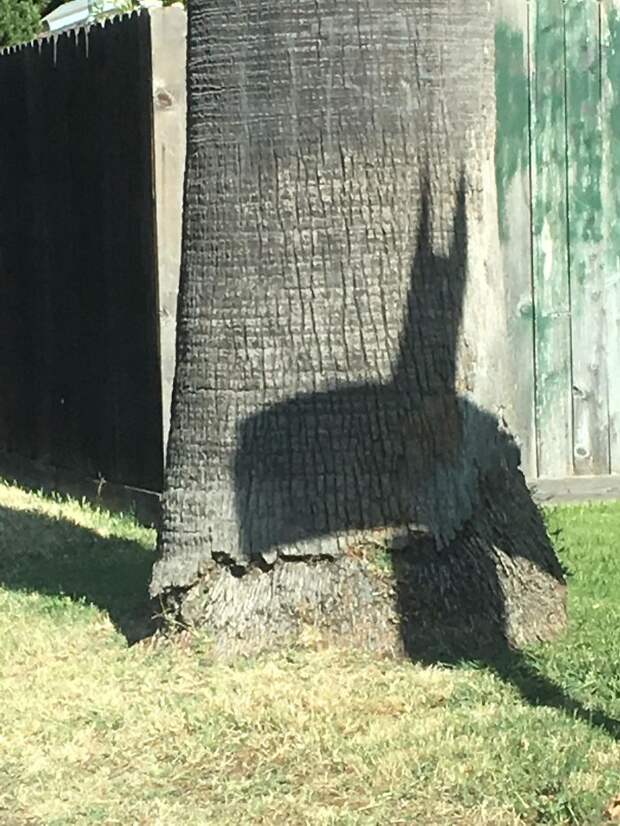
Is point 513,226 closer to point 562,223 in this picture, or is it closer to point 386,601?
point 562,223

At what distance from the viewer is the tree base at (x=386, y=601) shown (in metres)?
6.05

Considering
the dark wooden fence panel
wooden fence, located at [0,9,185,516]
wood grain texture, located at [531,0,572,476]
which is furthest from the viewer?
wood grain texture, located at [531,0,572,476]

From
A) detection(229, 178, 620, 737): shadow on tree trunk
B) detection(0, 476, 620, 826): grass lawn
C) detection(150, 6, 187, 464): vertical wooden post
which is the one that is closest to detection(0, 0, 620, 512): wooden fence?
detection(150, 6, 187, 464): vertical wooden post

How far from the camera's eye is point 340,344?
613cm

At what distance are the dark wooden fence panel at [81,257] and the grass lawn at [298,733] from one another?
264 cm

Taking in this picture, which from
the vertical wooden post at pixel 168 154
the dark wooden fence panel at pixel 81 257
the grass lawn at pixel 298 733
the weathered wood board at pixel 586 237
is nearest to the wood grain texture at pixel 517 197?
the weathered wood board at pixel 586 237

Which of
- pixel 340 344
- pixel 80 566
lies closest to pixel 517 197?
pixel 80 566

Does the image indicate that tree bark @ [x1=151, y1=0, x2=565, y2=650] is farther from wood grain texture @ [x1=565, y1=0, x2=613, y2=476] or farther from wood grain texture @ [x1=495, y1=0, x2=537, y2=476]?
wood grain texture @ [x1=565, y1=0, x2=613, y2=476]

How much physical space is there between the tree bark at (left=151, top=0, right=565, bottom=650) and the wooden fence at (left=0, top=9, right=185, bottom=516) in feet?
8.23

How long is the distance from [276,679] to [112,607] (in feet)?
4.49

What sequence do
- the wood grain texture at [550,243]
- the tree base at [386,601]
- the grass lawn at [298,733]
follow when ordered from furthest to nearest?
the wood grain texture at [550,243] → the tree base at [386,601] → the grass lawn at [298,733]

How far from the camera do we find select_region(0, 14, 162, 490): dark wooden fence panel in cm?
902

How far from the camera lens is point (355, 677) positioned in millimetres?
5824

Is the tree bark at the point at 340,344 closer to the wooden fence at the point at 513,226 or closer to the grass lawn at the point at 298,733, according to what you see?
the grass lawn at the point at 298,733
